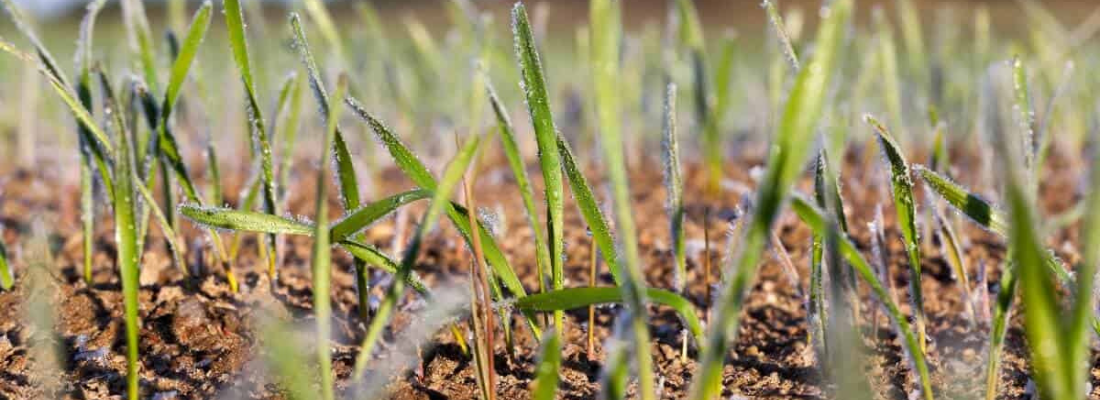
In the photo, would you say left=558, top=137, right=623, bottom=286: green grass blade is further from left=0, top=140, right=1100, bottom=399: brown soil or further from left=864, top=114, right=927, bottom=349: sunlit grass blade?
left=864, top=114, right=927, bottom=349: sunlit grass blade

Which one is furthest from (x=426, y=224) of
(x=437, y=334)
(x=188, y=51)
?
(x=188, y=51)

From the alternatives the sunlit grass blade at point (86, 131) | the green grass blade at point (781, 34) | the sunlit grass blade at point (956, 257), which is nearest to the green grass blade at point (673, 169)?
the green grass blade at point (781, 34)

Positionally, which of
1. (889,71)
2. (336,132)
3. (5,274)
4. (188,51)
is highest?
(889,71)

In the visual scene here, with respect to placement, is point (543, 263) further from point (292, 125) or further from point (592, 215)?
point (292, 125)

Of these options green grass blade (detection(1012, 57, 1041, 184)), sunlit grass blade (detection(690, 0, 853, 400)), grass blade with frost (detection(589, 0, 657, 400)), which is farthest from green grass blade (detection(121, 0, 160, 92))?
green grass blade (detection(1012, 57, 1041, 184))

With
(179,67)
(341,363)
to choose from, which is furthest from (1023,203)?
(179,67)

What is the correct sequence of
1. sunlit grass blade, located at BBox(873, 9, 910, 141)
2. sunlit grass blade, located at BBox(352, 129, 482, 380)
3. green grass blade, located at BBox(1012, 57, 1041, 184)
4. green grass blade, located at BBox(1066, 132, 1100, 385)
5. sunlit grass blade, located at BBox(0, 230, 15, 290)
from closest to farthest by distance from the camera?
green grass blade, located at BBox(1066, 132, 1100, 385), sunlit grass blade, located at BBox(352, 129, 482, 380), green grass blade, located at BBox(1012, 57, 1041, 184), sunlit grass blade, located at BBox(0, 230, 15, 290), sunlit grass blade, located at BBox(873, 9, 910, 141)
